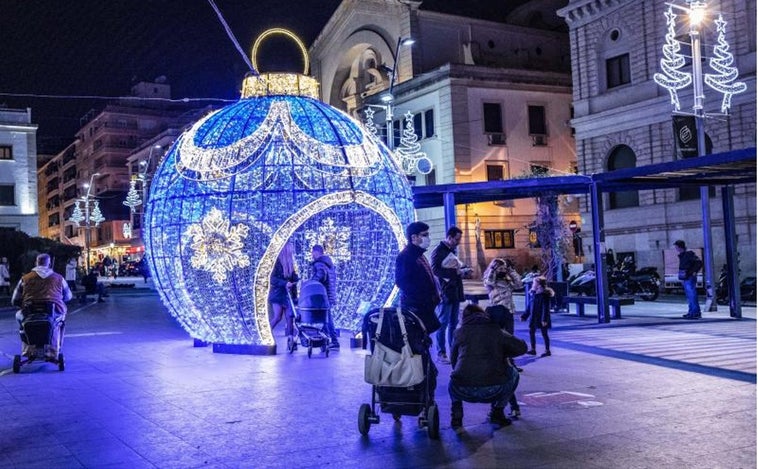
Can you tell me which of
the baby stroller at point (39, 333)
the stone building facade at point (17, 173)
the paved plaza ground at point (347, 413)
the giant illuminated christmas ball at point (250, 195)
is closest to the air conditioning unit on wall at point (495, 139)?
the giant illuminated christmas ball at point (250, 195)

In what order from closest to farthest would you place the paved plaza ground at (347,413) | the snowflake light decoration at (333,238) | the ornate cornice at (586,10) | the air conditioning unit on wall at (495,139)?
1. the paved plaza ground at (347,413)
2. the snowflake light decoration at (333,238)
3. the ornate cornice at (586,10)
4. the air conditioning unit on wall at (495,139)

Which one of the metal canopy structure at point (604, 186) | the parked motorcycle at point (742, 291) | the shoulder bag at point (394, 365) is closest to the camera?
the shoulder bag at point (394, 365)

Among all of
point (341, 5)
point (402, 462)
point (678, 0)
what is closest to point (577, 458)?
point (402, 462)

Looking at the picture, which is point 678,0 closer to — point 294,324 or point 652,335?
point 652,335

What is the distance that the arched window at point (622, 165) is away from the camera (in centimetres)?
3061

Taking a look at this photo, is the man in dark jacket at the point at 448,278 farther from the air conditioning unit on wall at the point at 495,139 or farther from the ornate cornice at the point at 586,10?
the air conditioning unit on wall at the point at 495,139

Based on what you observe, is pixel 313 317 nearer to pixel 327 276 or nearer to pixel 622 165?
pixel 327 276

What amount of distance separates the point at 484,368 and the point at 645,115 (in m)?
25.1

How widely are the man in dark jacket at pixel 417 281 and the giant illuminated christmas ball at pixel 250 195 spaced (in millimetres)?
3775

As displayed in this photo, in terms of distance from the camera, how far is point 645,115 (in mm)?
29531

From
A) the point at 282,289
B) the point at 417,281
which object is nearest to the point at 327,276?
the point at 282,289

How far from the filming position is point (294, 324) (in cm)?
1286

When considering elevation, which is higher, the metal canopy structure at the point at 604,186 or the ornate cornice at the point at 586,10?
the ornate cornice at the point at 586,10

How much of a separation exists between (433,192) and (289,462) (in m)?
10.7
